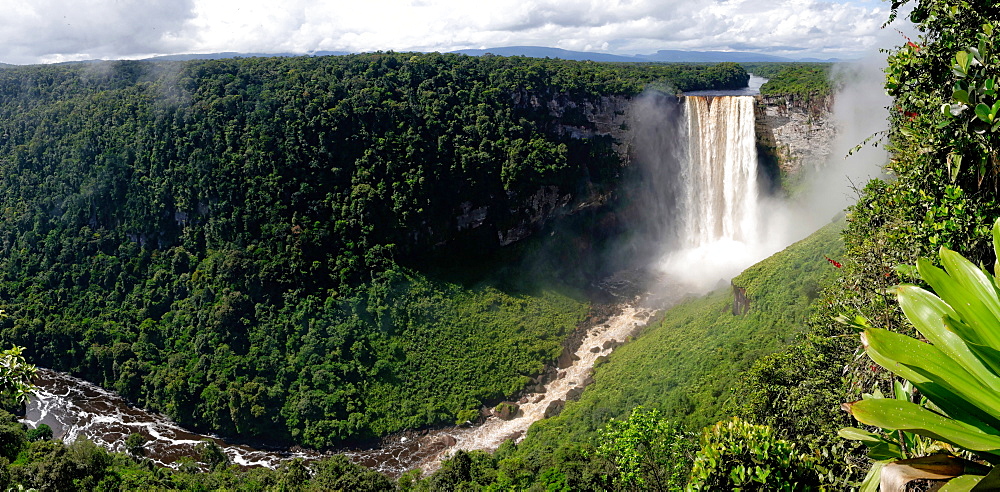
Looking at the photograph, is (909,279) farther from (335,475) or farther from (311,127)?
(311,127)

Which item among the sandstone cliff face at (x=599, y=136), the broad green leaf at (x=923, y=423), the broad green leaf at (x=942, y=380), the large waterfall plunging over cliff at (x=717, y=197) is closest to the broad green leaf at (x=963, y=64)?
the broad green leaf at (x=942, y=380)

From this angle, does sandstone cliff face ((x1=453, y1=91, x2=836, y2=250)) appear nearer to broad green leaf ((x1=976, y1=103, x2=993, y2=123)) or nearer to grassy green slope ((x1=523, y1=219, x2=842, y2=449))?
grassy green slope ((x1=523, y1=219, x2=842, y2=449))

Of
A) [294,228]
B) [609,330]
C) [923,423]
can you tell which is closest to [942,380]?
[923,423]

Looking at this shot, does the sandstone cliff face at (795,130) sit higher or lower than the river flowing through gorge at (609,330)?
higher

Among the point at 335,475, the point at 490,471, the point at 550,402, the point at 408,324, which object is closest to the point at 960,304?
the point at 490,471

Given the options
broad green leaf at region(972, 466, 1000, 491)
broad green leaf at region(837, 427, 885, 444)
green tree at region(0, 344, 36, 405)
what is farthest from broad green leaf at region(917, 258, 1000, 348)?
green tree at region(0, 344, 36, 405)

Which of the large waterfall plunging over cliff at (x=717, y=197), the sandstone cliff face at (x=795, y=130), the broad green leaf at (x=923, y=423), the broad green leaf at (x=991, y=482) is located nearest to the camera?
the broad green leaf at (x=991, y=482)

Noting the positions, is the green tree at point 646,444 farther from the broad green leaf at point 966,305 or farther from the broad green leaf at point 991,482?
the broad green leaf at point 991,482
